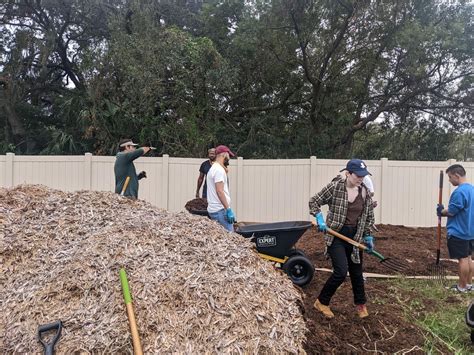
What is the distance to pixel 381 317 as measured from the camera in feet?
13.3

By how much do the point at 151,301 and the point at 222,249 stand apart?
2.78 feet

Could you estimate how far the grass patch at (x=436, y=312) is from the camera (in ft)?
12.1

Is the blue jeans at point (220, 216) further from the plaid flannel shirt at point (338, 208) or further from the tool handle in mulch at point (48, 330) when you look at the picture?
the tool handle in mulch at point (48, 330)

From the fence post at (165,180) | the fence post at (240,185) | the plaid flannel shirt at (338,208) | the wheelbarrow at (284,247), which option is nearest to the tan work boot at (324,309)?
the plaid flannel shirt at (338,208)

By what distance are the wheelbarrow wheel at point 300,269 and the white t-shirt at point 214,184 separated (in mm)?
1068

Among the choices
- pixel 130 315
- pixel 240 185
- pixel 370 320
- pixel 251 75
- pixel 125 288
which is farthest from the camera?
pixel 251 75

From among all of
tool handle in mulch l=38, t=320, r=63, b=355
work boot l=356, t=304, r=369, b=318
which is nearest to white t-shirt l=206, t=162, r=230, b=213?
work boot l=356, t=304, r=369, b=318

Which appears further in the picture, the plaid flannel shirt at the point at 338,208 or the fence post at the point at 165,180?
the fence post at the point at 165,180

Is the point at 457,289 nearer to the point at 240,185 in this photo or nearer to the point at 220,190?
the point at 220,190

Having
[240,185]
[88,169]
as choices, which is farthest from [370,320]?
[88,169]

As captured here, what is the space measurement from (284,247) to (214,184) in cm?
116

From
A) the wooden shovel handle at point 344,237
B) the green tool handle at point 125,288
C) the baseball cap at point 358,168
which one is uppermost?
the baseball cap at point 358,168

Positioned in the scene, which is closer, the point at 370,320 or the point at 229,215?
the point at 370,320

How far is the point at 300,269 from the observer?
5078mm
